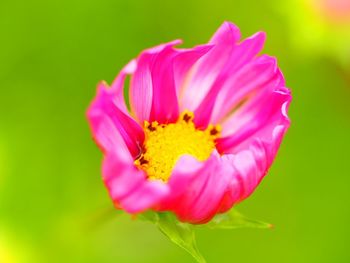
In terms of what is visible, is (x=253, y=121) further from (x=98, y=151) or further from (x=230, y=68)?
(x=98, y=151)

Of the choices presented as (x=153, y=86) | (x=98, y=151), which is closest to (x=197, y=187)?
(x=153, y=86)

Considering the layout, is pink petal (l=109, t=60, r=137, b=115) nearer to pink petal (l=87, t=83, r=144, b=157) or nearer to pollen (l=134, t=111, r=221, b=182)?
pink petal (l=87, t=83, r=144, b=157)

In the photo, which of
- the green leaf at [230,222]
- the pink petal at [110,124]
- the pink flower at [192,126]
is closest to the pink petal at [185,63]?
the pink flower at [192,126]

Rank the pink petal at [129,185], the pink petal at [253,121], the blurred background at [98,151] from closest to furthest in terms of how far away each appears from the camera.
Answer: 1. the pink petal at [129,185]
2. the pink petal at [253,121]
3. the blurred background at [98,151]

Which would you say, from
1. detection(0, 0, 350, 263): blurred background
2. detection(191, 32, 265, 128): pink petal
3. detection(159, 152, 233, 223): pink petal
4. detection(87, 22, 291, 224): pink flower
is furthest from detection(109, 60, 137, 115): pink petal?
detection(0, 0, 350, 263): blurred background

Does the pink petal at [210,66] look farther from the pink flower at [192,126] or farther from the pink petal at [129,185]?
the pink petal at [129,185]

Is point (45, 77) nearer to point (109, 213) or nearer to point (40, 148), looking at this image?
point (40, 148)

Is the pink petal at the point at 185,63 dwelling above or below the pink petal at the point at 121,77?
below

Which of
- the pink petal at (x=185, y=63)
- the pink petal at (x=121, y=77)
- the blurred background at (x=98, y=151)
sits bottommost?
the blurred background at (x=98, y=151)

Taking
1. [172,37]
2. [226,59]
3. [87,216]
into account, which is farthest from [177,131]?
[172,37]
